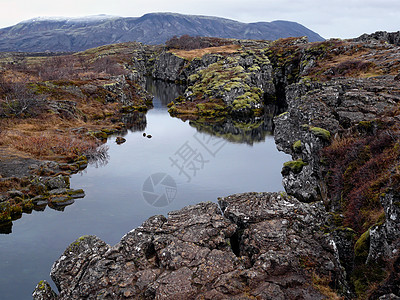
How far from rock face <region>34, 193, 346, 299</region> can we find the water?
32.1 ft

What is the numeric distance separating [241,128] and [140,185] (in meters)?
38.8

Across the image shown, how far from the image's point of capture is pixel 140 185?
128 ft

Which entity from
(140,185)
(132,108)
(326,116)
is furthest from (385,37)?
(140,185)

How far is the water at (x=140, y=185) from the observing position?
25.5 meters

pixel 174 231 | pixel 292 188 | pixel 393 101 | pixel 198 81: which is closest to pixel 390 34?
pixel 198 81

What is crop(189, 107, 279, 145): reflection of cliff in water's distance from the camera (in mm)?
62688

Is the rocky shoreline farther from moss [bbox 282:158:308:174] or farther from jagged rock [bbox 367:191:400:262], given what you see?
moss [bbox 282:158:308:174]

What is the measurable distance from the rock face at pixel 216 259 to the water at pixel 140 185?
978cm

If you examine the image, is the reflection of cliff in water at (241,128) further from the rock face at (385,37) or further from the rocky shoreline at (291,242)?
the rock face at (385,37)

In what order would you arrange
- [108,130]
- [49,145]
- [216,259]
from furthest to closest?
[108,130] < [49,145] < [216,259]

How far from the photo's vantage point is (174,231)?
1772 cm

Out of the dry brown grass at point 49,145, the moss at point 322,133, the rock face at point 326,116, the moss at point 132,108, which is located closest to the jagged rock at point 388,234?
the rock face at point 326,116

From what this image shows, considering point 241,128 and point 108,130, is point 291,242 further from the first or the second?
point 241,128

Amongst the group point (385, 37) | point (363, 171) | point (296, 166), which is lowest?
point (296, 166)
